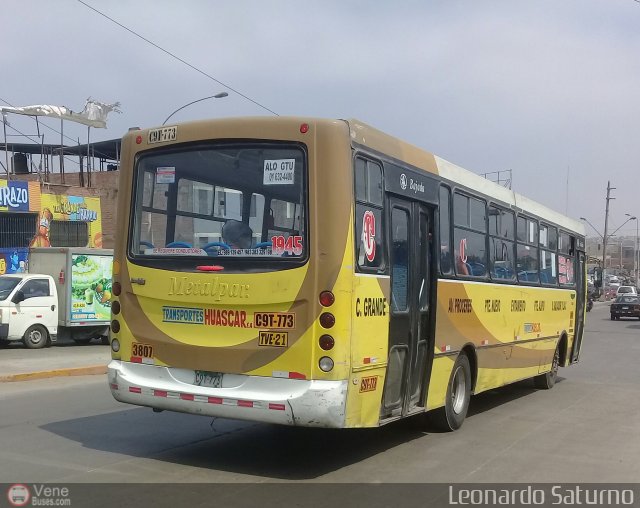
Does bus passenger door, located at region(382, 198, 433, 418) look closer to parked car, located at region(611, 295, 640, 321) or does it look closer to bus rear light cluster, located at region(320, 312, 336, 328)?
bus rear light cluster, located at region(320, 312, 336, 328)

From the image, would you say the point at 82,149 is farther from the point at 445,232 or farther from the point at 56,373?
the point at 445,232

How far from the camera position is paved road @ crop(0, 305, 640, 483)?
21.9 ft

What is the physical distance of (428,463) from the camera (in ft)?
23.9

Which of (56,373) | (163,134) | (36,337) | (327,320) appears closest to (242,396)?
(327,320)

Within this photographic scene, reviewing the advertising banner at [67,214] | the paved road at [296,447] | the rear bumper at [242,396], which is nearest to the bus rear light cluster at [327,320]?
the rear bumper at [242,396]

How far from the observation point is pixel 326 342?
6223 mm

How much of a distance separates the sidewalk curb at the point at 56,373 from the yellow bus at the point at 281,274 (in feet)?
20.7

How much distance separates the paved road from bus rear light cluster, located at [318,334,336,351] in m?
1.24

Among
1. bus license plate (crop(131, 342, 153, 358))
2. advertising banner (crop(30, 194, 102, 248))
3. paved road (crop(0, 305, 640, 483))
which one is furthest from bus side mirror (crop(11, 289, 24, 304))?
bus license plate (crop(131, 342, 153, 358))

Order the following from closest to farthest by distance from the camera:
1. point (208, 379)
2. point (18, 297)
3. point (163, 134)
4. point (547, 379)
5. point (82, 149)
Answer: point (208, 379) < point (163, 134) < point (547, 379) < point (18, 297) < point (82, 149)

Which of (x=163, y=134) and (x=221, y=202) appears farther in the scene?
(x=163, y=134)

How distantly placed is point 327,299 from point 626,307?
40.5 m

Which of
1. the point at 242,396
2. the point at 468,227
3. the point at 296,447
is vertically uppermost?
the point at 468,227

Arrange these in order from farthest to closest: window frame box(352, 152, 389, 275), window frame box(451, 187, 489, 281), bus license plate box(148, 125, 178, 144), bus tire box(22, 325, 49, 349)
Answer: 1. bus tire box(22, 325, 49, 349)
2. window frame box(451, 187, 489, 281)
3. bus license plate box(148, 125, 178, 144)
4. window frame box(352, 152, 389, 275)
